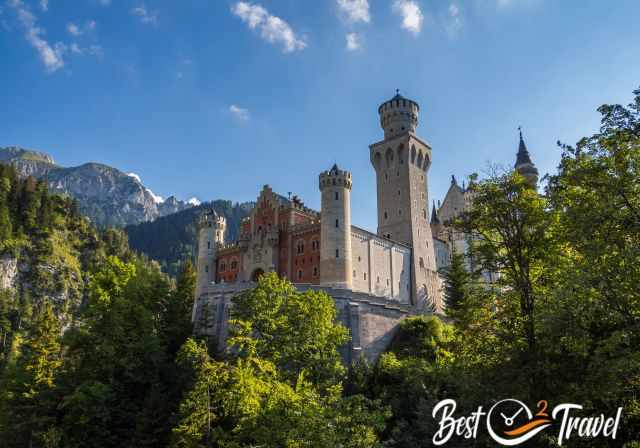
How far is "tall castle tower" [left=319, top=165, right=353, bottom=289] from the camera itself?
5394 centimetres

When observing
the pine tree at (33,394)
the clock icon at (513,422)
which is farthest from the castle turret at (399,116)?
the clock icon at (513,422)

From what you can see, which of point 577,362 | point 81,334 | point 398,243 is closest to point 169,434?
point 81,334

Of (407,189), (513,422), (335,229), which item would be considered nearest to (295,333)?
(513,422)

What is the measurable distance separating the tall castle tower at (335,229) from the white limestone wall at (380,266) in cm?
248

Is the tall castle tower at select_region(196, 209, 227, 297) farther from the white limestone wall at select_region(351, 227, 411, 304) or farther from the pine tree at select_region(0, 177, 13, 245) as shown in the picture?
the pine tree at select_region(0, 177, 13, 245)

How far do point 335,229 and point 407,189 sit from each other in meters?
15.9

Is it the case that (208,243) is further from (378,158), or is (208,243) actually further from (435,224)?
(435,224)

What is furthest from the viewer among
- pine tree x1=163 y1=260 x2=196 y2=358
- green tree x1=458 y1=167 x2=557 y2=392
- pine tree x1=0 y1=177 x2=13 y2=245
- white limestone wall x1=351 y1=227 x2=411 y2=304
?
pine tree x1=0 y1=177 x2=13 y2=245

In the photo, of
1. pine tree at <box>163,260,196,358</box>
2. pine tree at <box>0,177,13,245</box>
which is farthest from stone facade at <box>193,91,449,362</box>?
pine tree at <box>0,177,13,245</box>

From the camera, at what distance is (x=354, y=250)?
5766 centimetres

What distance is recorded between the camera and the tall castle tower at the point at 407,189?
218ft

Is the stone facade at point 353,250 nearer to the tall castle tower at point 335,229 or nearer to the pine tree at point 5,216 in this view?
the tall castle tower at point 335,229

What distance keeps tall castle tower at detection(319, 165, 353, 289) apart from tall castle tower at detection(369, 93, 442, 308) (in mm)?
12184

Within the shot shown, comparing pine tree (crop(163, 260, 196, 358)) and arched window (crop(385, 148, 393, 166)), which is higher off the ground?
arched window (crop(385, 148, 393, 166))
